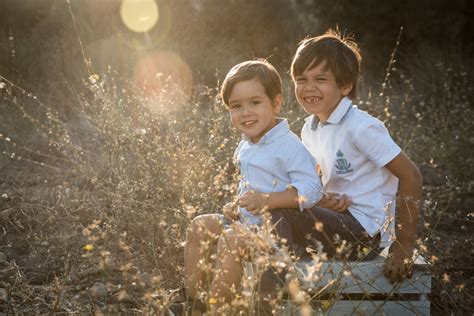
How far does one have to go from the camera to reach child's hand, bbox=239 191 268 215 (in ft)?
7.91

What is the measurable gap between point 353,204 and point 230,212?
1.94 ft

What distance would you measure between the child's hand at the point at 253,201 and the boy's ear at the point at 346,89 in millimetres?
775

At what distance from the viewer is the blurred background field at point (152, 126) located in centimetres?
312

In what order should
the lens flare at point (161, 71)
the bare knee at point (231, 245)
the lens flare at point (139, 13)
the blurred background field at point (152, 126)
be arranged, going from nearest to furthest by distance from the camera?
the bare knee at point (231, 245) → the blurred background field at point (152, 126) → the lens flare at point (161, 71) → the lens flare at point (139, 13)

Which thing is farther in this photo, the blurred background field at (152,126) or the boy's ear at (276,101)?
the blurred background field at (152,126)

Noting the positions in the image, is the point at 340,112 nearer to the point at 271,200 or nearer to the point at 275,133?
the point at 275,133

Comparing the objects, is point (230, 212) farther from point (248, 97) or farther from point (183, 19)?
point (183, 19)

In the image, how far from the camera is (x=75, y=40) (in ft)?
24.4

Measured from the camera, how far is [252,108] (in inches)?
110

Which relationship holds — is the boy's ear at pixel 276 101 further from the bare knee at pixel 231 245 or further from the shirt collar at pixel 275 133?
the bare knee at pixel 231 245

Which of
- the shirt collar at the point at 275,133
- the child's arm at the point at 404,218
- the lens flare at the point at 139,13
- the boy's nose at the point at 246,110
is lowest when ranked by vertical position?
the child's arm at the point at 404,218

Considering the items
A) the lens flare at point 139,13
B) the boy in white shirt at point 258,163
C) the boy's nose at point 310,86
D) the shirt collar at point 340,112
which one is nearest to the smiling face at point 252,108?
the boy in white shirt at point 258,163

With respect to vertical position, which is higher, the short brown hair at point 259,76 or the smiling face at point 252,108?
the short brown hair at point 259,76

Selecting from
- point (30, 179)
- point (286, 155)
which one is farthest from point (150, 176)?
point (30, 179)
